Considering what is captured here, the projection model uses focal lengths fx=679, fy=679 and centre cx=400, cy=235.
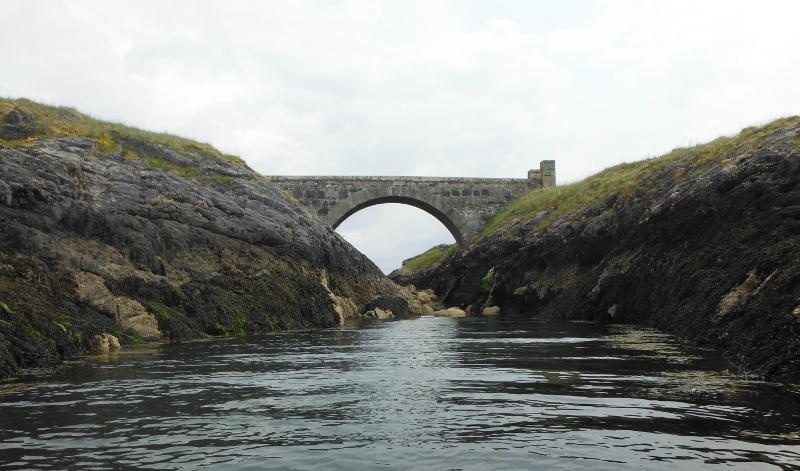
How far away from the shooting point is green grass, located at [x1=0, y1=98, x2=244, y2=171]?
24.9m

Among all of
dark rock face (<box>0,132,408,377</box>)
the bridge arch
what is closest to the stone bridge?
the bridge arch

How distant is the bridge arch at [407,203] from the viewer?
43.5 m

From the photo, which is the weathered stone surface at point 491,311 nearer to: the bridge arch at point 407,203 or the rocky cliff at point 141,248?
the rocky cliff at point 141,248

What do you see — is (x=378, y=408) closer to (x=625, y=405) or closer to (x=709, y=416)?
(x=625, y=405)

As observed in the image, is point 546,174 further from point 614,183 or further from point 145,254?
point 145,254

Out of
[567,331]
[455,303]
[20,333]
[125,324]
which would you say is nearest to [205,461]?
[20,333]

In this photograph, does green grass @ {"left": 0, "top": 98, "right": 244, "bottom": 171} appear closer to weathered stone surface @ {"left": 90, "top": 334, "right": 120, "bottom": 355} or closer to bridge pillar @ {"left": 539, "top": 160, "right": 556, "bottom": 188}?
weathered stone surface @ {"left": 90, "top": 334, "right": 120, "bottom": 355}

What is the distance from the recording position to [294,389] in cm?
863

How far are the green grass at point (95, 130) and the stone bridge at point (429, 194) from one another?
12306 millimetres

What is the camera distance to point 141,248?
18.0 m

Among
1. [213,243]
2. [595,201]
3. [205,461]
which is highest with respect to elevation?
[595,201]

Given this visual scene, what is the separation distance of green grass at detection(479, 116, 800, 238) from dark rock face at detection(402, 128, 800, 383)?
553 millimetres

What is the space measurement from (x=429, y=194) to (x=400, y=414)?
127 feet

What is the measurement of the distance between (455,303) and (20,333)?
99.5 ft
